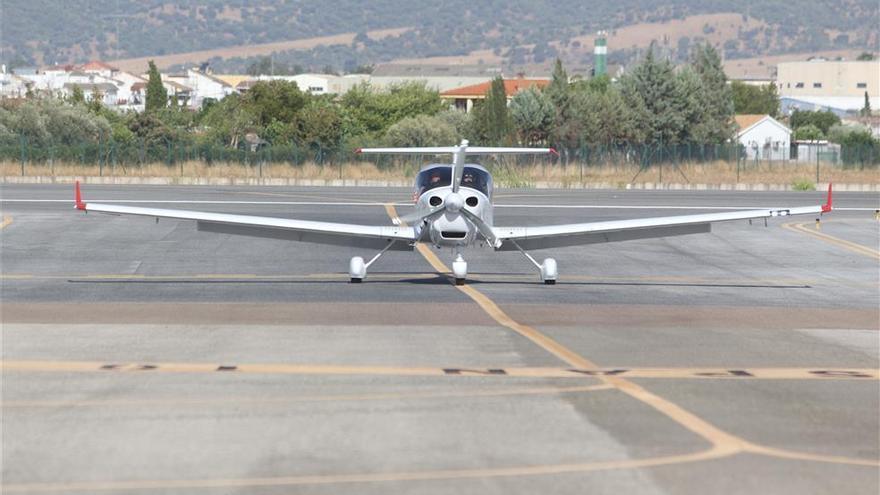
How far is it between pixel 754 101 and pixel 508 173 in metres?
110

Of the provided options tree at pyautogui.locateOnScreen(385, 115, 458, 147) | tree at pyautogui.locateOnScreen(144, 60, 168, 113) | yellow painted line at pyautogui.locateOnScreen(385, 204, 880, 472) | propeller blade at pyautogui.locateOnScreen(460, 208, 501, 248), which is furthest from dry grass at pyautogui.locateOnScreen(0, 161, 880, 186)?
tree at pyautogui.locateOnScreen(144, 60, 168, 113)

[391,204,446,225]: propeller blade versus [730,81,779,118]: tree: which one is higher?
[730,81,779,118]: tree

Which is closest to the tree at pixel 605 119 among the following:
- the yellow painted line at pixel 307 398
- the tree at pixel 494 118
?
the tree at pixel 494 118

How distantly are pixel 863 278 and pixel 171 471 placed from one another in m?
20.7

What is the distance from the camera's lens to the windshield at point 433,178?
78.5 ft

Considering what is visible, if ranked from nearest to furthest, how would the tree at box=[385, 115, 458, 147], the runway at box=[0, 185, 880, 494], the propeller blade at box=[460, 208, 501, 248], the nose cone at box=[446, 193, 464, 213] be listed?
the runway at box=[0, 185, 880, 494]
the nose cone at box=[446, 193, 464, 213]
the propeller blade at box=[460, 208, 501, 248]
the tree at box=[385, 115, 458, 147]

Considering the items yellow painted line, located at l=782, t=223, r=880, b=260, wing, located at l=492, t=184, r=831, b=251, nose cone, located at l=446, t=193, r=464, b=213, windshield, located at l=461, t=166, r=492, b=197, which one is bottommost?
yellow painted line, located at l=782, t=223, r=880, b=260

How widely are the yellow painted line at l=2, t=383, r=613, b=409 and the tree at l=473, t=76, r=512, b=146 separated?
67271 mm

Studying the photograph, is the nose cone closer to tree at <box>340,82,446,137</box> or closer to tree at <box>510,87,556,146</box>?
tree at <box>510,87,556,146</box>

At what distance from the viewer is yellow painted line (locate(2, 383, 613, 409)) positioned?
499 inches

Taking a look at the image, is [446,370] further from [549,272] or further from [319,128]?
[319,128]

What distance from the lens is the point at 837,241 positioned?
3622 centimetres

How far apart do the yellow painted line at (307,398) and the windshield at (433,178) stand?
10.5 meters

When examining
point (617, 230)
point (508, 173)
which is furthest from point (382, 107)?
point (617, 230)
